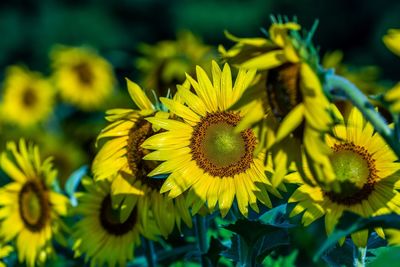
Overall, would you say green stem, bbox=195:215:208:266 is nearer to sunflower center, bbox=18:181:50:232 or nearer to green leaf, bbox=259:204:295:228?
green leaf, bbox=259:204:295:228

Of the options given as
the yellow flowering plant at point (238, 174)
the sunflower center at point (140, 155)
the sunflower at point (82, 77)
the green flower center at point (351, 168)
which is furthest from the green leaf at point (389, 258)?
the sunflower at point (82, 77)

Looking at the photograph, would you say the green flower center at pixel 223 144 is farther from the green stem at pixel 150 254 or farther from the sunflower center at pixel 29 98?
the sunflower center at pixel 29 98

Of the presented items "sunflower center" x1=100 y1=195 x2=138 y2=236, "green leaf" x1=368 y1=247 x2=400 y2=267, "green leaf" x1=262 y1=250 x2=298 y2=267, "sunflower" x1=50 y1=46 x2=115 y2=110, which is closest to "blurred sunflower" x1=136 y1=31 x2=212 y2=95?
"sunflower" x1=50 y1=46 x2=115 y2=110

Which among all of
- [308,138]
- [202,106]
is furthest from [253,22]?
→ [308,138]

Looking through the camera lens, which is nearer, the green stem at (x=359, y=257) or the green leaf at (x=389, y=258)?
the green leaf at (x=389, y=258)

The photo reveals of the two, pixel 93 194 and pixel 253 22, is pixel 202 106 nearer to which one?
pixel 93 194

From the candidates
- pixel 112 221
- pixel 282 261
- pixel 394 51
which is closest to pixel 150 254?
pixel 112 221
